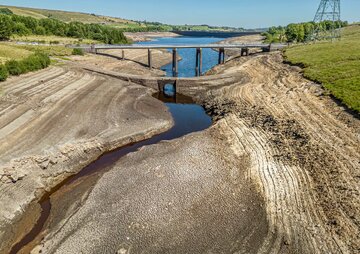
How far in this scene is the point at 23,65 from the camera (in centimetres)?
5594

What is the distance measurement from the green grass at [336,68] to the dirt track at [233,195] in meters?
5.26

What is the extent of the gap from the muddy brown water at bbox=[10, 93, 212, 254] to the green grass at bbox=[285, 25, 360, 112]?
19756 millimetres

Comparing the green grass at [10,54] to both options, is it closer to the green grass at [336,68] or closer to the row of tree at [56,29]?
the row of tree at [56,29]

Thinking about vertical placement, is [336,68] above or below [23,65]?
above

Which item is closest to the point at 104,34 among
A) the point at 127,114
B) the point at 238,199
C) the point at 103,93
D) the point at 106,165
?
the point at 103,93

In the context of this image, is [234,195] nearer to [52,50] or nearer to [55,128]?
[55,128]

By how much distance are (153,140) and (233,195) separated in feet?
50.0

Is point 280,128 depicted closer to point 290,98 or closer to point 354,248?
point 290,98

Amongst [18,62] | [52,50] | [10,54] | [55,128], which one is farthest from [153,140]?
[52,50]

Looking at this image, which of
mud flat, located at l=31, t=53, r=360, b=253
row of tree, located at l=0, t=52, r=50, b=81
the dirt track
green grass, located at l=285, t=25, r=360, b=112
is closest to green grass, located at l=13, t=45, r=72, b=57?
row of tree, located at l=0, t=52, r=50, b=81

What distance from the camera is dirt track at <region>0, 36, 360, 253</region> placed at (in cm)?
1953

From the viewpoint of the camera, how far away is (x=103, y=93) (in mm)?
49438

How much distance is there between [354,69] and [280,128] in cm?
2600

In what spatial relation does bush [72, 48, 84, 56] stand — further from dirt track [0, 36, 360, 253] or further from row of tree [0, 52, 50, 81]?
dirt track [0, 36, 360, 253]
